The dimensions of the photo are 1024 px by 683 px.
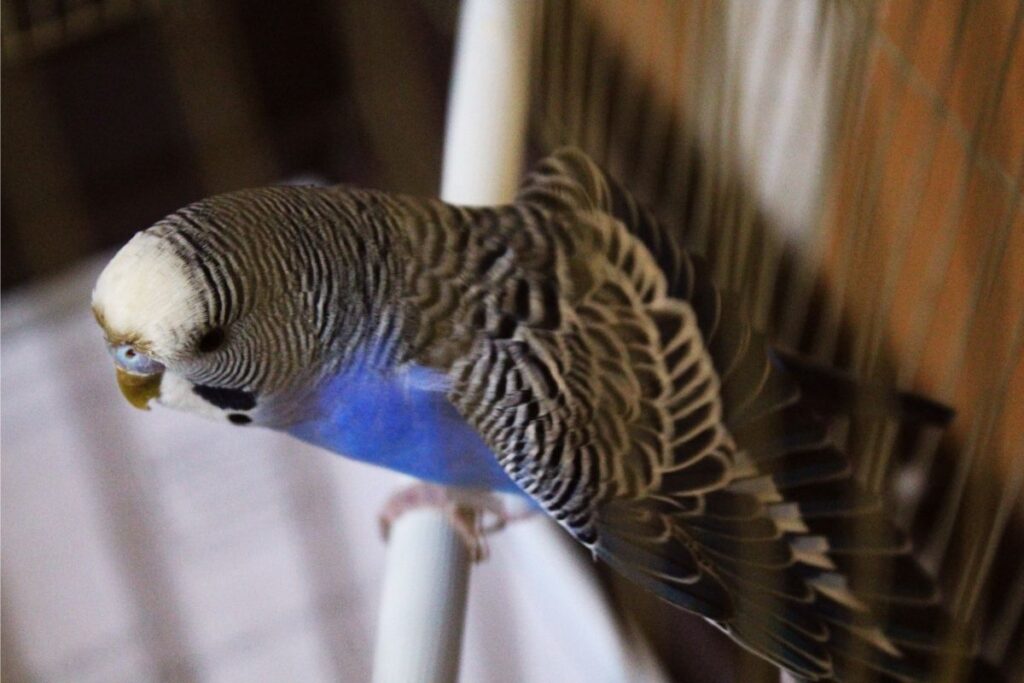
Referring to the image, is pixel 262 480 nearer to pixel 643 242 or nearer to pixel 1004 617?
pixel 643 242

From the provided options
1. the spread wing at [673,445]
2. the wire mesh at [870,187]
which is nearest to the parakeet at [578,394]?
the spread wing at [673,445]

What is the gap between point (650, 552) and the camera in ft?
2.17

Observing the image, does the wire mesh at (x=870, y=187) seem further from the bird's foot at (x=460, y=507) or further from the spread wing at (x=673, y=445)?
the bird's foot at (x=460, y=507)

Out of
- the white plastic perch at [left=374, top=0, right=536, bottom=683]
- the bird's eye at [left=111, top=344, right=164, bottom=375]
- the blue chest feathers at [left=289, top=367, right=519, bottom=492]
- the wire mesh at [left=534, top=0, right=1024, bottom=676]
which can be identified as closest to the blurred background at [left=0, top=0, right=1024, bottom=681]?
the wire mesh at [left=534, top=0, right=1024, bottom=676]

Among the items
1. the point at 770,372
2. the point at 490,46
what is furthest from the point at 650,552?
the point at 490,46

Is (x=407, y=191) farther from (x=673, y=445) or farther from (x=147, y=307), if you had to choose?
(x=147, y=307)

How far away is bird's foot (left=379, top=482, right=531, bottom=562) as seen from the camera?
715 mm

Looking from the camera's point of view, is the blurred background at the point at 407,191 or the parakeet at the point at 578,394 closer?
the parakeet at the point at 578,394

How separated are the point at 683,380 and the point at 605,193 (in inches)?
5.7

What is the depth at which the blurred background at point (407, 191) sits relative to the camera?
2.98 feet

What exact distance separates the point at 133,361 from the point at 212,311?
0.18ft

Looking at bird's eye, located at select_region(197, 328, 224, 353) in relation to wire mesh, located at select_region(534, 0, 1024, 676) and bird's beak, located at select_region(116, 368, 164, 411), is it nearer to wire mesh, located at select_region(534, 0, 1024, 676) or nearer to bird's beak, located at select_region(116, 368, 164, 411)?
bird's beak, located at select_region(116, 368, 164, 411)

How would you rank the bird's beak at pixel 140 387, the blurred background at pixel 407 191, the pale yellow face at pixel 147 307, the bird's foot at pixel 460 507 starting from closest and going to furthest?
1. the pale yellow face at pixel 147 307
2. the bird's beak at pixel 140 387
3. the bird's foot at pixel 460 507
4. the blurred background at pixel 407 191

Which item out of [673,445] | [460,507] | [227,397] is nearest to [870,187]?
[673,445]
